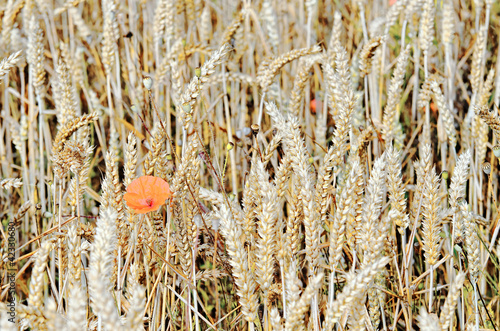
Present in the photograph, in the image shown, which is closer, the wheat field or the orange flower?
the wheat field

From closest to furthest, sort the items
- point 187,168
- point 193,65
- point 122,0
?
point 187,168 → point 193,65 → point 122,0

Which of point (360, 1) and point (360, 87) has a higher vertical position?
point (360, 1)

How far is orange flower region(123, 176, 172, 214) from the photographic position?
0.82 metres

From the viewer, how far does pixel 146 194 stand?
2.82 feet

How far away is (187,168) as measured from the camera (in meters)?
0.86

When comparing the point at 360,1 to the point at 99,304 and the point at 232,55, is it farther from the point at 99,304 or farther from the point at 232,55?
the point at 99,304

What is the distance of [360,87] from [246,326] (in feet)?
3.69

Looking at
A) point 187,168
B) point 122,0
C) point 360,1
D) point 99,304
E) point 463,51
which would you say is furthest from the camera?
point 122,0

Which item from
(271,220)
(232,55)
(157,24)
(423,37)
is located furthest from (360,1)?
(271,220)

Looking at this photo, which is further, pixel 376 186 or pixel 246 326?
pixel 246 326

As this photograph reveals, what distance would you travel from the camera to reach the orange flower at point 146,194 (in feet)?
2.69

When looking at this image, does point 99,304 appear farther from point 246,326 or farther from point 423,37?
point 423,37

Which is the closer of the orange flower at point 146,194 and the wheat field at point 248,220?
the wheat field at point 248,220

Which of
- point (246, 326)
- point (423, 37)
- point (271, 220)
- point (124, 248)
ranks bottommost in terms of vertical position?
point (246, 326)
